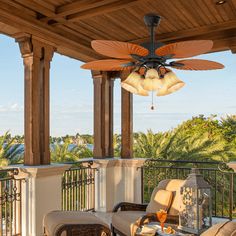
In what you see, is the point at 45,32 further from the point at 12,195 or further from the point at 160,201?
the point at 160,201

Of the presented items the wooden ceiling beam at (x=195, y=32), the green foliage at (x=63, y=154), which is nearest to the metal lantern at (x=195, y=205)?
the wooden ceiling beam at (x=195, y=32)

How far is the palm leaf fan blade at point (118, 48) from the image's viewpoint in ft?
9.23

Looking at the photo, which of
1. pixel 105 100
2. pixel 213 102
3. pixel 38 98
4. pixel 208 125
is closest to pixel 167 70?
pixel 38 98

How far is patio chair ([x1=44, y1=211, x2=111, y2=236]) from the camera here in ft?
10.4

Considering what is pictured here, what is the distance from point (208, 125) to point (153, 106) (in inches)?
A: 577

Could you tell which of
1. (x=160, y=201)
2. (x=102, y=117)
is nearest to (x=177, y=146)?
(x=102, y=117)

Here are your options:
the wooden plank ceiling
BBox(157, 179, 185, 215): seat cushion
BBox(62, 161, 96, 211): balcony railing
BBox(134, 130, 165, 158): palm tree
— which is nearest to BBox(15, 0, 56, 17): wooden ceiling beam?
the wooden plank ceiling

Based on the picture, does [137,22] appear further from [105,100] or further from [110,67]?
[105,100]

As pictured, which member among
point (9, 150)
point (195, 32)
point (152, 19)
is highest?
point (195, 32)

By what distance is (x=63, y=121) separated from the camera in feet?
83.4

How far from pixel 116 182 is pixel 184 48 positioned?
393cm

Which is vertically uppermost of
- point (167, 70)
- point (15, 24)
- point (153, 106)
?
point (15, 24)

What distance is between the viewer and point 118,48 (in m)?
2.91

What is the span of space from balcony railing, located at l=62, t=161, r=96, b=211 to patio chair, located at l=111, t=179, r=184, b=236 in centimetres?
160
